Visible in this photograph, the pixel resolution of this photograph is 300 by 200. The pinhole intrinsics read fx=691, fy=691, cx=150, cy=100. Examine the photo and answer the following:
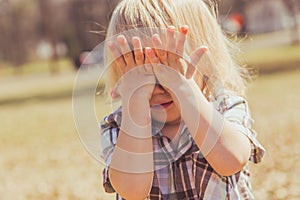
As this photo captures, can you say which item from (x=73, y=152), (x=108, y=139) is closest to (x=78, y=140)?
(x=73, y=152)

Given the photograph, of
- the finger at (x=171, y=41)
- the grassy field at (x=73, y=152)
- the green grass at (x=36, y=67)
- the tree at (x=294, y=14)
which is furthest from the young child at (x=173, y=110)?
the green grass at (x=36, y=67)

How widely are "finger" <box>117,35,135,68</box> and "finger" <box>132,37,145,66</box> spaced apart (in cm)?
2

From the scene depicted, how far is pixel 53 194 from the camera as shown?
17.6ft

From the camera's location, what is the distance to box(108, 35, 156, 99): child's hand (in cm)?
227

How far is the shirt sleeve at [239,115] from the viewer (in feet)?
8.36

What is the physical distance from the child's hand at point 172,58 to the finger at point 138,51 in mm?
31

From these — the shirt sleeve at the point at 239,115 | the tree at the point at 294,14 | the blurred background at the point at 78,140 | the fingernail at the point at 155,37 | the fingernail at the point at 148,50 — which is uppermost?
the fingernail at the point at 155,37

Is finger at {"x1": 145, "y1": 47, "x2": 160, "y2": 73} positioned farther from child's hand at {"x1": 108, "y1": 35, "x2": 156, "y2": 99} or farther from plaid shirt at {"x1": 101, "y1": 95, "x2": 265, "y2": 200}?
plaid shirt at {"x1": 101, "y1": 95, "x2": 265, "y2": 200}

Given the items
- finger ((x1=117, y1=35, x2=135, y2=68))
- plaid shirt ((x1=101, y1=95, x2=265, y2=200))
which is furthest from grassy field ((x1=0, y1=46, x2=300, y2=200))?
finger ((x1=117, y1=35, x2=135, y2=68))

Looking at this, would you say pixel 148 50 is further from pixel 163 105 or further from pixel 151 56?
pixel 163 105

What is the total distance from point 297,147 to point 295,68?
12855mm

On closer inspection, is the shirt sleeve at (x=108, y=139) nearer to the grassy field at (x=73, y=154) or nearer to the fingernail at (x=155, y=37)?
the grassy field at (x=73, y=154)

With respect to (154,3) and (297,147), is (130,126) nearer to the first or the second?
(154,3)

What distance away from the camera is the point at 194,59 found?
228 cm
